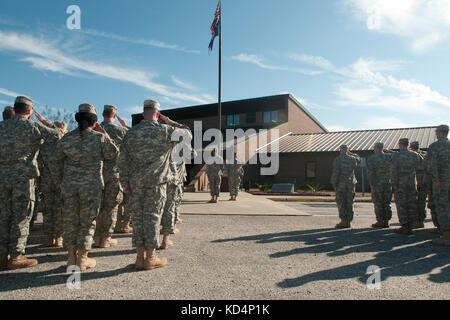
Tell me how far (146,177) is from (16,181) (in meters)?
1.76

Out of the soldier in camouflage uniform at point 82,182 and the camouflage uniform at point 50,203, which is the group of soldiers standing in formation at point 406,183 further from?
the camouflage uniform at point 50,203

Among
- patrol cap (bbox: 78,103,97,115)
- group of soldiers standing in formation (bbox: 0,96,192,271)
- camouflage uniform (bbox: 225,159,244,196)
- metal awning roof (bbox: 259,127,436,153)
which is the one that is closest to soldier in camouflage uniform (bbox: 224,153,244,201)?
camouflage uniform (bbox: 225,159,244,196)

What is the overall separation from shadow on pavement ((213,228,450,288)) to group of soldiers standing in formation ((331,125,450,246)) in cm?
41

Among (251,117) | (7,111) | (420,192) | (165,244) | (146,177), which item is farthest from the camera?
(251,117)

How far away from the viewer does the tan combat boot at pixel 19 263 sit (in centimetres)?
377

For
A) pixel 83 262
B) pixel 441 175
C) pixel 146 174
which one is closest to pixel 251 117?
pixel 441 175

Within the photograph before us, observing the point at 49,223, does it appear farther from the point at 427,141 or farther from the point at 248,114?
the point at 248,114

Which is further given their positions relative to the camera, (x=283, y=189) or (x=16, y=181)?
(x=283, y=189)

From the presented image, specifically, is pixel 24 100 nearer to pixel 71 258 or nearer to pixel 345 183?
pixel 71 258

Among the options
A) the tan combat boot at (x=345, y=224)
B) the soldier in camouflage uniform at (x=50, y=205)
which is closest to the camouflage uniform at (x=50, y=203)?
the soldier in camouflage uniform at (x=50, y=205)

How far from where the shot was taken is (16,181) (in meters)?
3.84
